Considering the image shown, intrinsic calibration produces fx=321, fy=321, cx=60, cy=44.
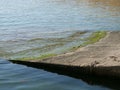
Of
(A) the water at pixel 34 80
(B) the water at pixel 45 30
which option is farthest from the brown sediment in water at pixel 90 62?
(B) the water at pixel 45 30

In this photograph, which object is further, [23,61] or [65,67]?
[23,61]

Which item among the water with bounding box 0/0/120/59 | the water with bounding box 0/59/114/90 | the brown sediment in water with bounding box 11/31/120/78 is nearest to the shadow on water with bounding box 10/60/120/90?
the brown sediment in water with bounding box 11/31/120/78

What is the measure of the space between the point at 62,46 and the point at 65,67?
4.00m

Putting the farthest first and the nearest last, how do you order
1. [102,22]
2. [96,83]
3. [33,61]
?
1. [102,22]
2. [33,61]
3. [96,83]

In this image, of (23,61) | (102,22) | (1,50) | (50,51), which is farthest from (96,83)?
(102,22)

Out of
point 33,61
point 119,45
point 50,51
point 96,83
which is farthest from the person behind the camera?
point 50,51

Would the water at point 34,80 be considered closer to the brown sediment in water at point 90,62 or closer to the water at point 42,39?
the water at point 42,39

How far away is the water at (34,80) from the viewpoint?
10414 mm

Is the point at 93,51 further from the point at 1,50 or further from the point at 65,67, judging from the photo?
the point at 1,50

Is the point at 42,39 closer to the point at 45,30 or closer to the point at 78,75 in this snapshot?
the point at 45,30

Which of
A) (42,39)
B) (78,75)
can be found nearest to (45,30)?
(42,39)

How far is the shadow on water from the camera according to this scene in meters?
10.5

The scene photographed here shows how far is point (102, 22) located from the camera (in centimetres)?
2300

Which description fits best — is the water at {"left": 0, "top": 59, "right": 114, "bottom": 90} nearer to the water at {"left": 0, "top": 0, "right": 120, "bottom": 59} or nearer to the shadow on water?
the shadow on water
